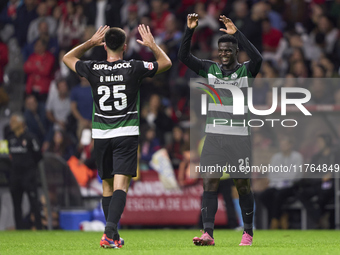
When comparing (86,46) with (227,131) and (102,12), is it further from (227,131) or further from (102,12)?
(102,12)

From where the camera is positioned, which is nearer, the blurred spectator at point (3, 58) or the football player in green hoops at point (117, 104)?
the football player in green hoops at point (117, 104)

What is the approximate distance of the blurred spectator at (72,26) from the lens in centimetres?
1620

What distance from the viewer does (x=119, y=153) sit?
672 cm

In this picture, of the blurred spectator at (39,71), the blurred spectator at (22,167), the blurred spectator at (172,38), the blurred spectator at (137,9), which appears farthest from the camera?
the blurred spectator at (137,9)

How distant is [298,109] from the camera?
40.8 ft

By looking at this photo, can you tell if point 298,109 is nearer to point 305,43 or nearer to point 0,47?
point 305,43

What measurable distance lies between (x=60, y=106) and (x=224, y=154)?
8694 mm

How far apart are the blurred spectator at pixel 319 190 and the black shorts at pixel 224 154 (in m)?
5.19

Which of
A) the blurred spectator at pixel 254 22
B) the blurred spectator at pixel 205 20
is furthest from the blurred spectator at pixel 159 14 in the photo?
the blurred spectator at pixel 254 22

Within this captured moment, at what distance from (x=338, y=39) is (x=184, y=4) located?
382 centimetres

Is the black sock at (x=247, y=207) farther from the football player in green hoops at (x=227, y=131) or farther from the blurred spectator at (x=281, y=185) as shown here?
the blurred spectator at (x=281, y=185)

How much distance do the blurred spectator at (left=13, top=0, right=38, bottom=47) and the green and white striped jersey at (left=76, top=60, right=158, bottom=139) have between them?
10990mm

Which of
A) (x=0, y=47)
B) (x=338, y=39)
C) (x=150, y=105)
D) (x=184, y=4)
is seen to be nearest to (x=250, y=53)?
(x=150, y=105)

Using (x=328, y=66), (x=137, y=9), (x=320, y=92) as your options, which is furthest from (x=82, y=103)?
(x=328, y=66)
